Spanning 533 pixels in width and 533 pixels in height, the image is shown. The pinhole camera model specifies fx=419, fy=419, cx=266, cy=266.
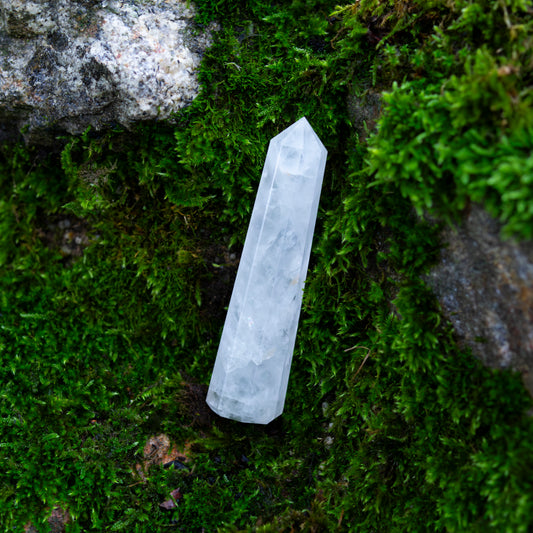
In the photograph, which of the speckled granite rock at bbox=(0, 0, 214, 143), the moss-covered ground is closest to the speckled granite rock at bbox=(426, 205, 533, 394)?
the moss-covered ground

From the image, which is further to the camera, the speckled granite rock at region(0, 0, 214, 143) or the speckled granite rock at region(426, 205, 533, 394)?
the speckled granite rock at region(0, 0, 214, 143)

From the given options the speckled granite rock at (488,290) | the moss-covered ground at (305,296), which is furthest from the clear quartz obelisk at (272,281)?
the speckled granite rock at (488,290)

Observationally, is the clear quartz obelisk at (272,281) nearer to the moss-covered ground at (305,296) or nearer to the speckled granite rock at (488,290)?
the moss-covered ground at (305,296)

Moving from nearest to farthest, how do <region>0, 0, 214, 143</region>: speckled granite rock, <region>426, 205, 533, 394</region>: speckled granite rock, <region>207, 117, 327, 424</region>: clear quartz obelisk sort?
<region>426, 205, 533, 394</region>: speckled granite rock < <region>207, 117, 327, 424</region>: clear quartz obelisk < <region>0, 0, 214, 143</region>: speckled granite rock

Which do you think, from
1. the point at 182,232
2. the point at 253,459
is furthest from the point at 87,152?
the point at 253,459

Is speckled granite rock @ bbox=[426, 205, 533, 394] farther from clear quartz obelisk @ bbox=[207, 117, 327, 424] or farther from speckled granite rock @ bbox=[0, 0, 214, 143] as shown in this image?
speckled granite rock @ bbox=[0, 0, 214, 143]

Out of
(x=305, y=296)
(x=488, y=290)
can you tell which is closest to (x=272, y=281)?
(x=305, y=296)

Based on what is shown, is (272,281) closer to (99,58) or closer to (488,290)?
(488,290)
